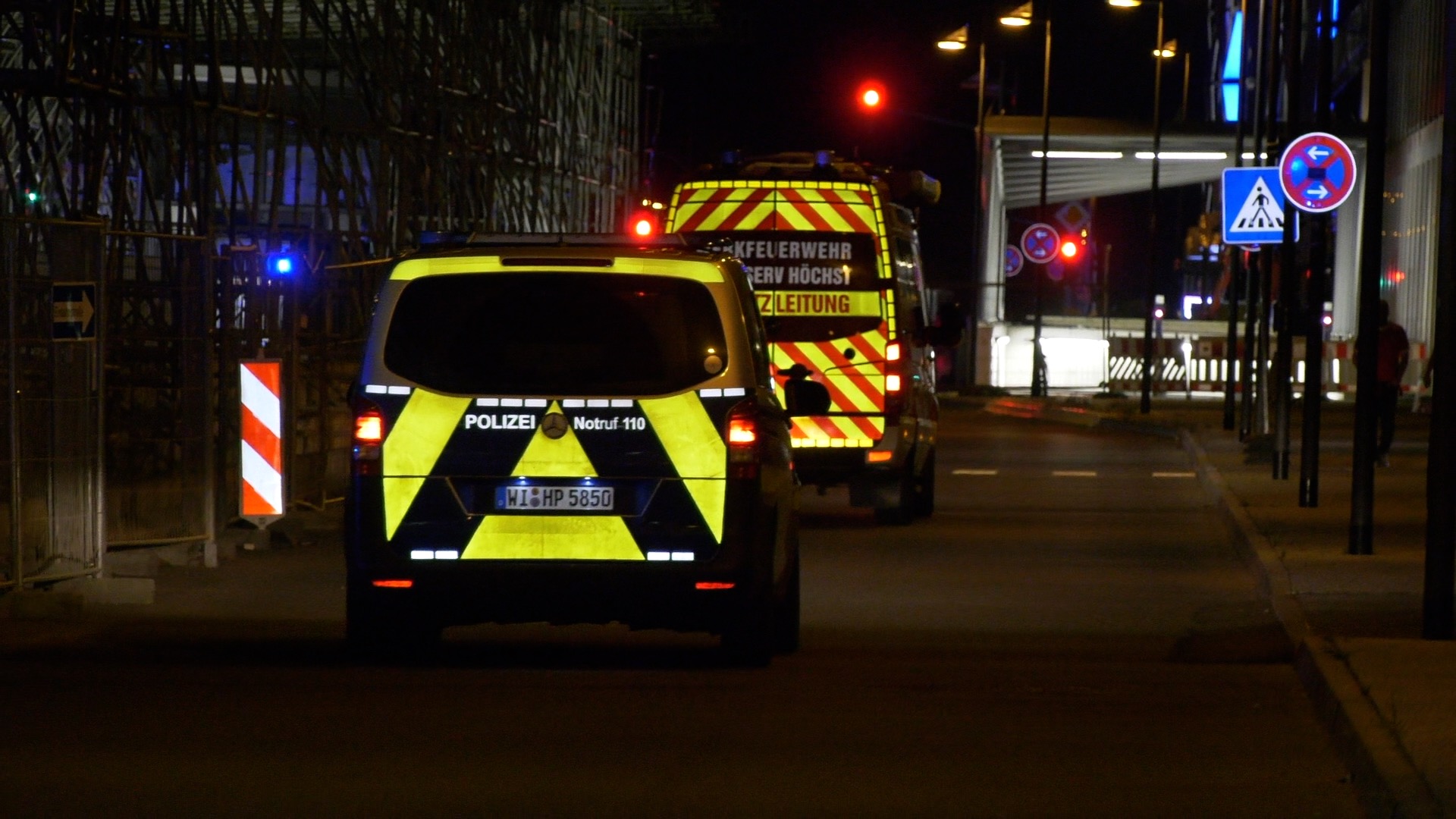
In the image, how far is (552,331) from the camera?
942cm

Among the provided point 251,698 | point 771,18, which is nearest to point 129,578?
point 251,698

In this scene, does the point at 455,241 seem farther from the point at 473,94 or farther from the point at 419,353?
the point at 473,94

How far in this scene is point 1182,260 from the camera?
9838cm

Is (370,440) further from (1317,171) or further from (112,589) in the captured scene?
(1317,171)

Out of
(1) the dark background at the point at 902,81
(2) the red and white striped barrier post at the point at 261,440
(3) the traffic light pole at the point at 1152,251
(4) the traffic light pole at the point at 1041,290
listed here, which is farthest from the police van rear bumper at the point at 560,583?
(4) the traffic light pole at the point at 1041,290

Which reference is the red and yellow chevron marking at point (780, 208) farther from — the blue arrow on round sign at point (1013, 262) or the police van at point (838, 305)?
the blue arrow on round sign at point (1013, 262)

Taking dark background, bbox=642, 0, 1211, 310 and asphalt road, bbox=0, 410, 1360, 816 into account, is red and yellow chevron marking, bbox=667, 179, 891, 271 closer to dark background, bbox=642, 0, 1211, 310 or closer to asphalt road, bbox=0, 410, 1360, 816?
asphalt road, bbox=0, 410, 1360, 816

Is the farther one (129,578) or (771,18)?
(771,18)

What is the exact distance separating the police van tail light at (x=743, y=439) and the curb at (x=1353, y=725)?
233 centimetres

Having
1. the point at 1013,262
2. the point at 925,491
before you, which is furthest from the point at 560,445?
the point at 1013,262

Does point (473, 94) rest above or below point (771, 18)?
below

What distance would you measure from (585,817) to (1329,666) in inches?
146

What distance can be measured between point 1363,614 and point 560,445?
164 inches

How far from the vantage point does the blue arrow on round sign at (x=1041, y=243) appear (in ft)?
146
